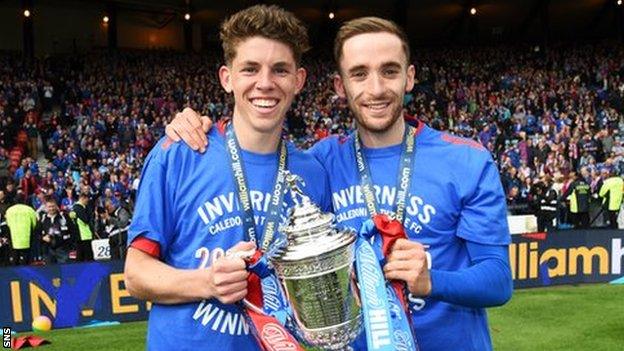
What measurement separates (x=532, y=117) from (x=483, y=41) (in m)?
16.8

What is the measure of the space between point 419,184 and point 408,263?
1.76 feet

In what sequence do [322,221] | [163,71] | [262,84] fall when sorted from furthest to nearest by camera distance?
[163,71], [262,84], [322,221]

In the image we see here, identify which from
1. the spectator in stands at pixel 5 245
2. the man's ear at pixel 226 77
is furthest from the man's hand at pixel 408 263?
the spectator in stands at pixel 5 245

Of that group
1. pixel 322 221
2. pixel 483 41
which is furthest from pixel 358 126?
pixel 483 41

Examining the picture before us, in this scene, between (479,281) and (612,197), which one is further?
(612,197)

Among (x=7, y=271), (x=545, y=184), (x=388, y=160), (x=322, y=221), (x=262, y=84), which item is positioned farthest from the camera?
(x=545, y=184)

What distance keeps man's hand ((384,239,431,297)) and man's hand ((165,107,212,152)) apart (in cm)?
83

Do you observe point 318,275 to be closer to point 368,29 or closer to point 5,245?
point 368,29

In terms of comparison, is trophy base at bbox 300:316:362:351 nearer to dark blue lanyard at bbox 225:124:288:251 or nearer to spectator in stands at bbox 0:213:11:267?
dark blue lanyard at bbox 225:124:288:251

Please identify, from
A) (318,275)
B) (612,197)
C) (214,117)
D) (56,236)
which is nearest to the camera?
(318,275)

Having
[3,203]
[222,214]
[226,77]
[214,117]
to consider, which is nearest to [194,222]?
[222,214]

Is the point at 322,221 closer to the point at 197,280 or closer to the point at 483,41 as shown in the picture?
the point at 197,280

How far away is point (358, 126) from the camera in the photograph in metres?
2.82

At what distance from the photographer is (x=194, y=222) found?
251 centimetres
